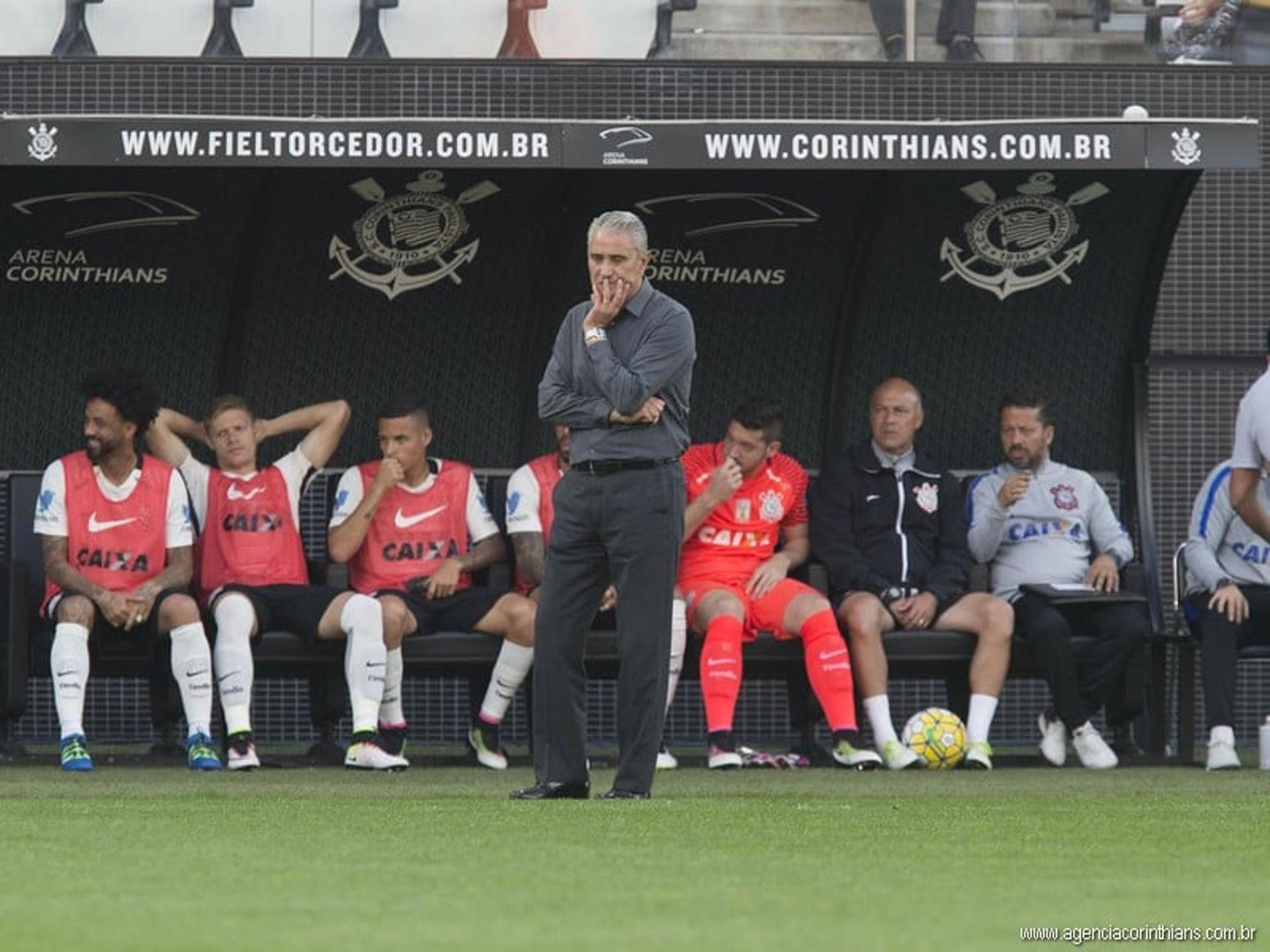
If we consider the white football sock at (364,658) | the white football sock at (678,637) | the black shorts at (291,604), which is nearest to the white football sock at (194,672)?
the black shorts at (291,604)

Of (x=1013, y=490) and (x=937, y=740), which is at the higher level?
Result: (x=1013, y=490)

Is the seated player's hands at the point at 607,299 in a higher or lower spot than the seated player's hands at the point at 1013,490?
higher

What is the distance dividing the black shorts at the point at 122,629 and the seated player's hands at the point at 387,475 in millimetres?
903

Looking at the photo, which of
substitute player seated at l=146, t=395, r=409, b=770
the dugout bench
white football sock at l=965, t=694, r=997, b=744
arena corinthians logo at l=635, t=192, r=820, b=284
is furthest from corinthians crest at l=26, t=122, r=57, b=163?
white football sock at l=965, t=694, r=997, b=744

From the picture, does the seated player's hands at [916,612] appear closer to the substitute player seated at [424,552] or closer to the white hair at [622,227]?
the substitute player seated at [424,552]

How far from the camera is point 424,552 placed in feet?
34.7

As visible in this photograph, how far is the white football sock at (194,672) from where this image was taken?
9.80m

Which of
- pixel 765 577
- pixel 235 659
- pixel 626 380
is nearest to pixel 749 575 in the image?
pixel 765 577

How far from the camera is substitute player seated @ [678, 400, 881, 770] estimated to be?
396 inches

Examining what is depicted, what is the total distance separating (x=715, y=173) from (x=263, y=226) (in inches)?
75.5

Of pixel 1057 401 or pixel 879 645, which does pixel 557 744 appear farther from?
pixel 1057 401

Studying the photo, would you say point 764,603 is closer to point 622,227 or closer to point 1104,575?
point 1104,575

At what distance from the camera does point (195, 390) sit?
11.1m

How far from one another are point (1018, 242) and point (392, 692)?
11.0 ft
